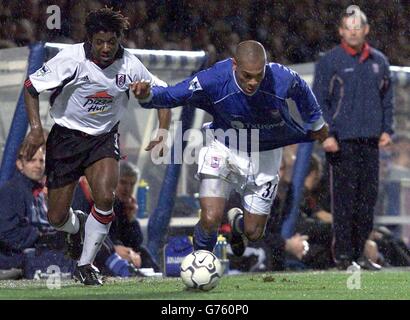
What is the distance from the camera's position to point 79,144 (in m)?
10.2

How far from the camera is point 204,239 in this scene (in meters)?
10.3

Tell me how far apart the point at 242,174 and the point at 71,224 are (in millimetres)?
1388

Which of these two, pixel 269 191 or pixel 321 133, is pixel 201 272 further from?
pixel 321 133

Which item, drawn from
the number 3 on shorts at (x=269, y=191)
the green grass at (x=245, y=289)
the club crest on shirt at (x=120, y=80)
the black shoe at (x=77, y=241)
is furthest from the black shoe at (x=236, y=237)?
the club crest on shirt at (x=120, y=80)

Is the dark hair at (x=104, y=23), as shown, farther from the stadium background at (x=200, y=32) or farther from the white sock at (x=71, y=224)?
the stadium background at (x=200, y=32)

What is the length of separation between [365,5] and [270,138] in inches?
280

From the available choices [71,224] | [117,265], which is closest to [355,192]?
[117,265]

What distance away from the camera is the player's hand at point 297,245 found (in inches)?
502

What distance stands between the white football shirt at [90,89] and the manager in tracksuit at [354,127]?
2.67 m

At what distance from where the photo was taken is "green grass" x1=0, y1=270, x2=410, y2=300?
9141 mm

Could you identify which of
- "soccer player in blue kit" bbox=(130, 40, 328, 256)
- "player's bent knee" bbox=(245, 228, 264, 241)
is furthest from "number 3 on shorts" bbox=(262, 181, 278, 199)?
"player's bent knee" bbox=(245, 228, 264, 241)

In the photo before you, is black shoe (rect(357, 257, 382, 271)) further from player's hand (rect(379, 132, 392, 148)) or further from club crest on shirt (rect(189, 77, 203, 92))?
club crest on shirt (rect(189, 77, 203, 92))
